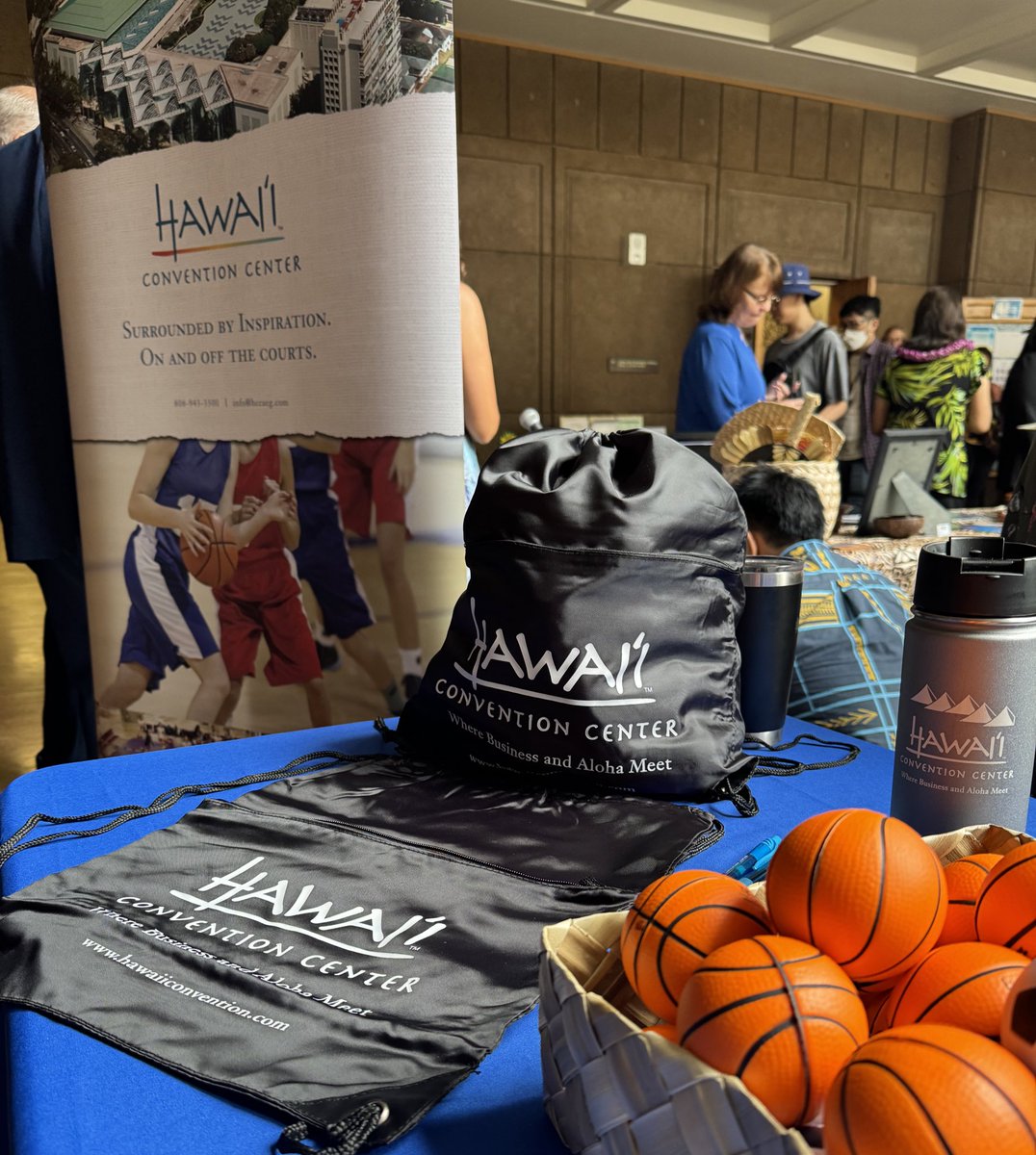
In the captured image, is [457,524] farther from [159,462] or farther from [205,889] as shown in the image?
[205,889]

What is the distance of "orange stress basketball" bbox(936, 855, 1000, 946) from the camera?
0.45 metres

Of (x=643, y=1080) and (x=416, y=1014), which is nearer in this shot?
(x=643, y=1080)

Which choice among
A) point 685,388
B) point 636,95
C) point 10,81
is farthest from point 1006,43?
point 10,81

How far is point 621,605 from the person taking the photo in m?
0.84

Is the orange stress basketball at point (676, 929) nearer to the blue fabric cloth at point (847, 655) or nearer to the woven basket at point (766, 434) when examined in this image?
the blue fabric cloth at point (847, 655)

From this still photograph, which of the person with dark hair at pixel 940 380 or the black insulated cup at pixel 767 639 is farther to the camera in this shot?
the person with dark hair at pixel 940 380

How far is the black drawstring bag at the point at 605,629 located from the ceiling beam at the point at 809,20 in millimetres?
5101

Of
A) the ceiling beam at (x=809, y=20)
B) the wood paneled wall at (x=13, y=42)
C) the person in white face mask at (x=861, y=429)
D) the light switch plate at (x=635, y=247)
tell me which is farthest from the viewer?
the light switch plate at (x=635, y=247)

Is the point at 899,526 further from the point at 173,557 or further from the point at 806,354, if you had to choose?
the point at 173,557

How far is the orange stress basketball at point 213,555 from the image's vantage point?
1.49 metres

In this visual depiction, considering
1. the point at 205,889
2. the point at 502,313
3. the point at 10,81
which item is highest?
the point at 10,81

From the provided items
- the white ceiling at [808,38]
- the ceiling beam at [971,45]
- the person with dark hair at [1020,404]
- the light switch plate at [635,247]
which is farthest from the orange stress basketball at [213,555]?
the ceiling beam at [971,45]

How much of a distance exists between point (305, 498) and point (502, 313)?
4686mm

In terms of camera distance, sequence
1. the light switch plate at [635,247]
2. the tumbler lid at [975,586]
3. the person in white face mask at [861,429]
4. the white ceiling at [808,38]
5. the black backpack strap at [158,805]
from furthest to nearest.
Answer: the light switch plate at [635,247], the white ceiling at [808,38], the person in white face mask at [861,429], the black backpack strap at [158,805], the tumbler lid at [975,586]
